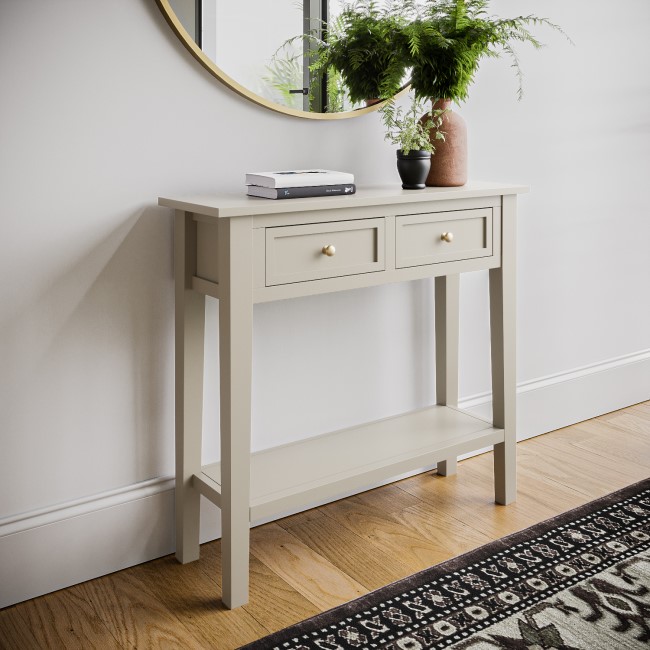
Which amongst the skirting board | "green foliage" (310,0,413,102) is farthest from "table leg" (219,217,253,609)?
"green foliage" (310,0,413,102)

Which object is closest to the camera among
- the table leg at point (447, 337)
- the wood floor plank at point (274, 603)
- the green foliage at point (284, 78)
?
the wood floor plank at point (274, 603)

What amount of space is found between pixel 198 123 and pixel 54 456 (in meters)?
0.87

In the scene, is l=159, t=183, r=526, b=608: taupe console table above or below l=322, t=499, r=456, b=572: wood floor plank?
above

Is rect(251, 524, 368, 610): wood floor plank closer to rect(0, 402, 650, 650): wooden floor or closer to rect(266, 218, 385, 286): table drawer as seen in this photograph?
rect(0, 402, 650, 650): wooden floor

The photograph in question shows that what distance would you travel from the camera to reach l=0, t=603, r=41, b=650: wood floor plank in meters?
1.68

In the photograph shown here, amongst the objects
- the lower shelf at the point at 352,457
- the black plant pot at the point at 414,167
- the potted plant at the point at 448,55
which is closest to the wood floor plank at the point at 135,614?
the lower shelf at the point at 352,457

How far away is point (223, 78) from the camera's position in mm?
1926

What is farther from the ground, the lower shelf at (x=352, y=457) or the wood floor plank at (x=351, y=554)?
the lower shelf at (x=352, y=457)

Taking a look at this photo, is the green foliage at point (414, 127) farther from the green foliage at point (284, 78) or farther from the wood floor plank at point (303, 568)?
the wood floor plank at point (303, 568)

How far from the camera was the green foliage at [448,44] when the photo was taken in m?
2.05

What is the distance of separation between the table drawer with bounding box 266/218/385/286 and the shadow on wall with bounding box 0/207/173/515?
1.15ft

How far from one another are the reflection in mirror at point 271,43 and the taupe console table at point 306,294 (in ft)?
1.05

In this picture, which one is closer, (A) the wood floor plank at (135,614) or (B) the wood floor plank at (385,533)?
(A) the wood floor plank at (135,614)

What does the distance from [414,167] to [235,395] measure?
0.76 m
